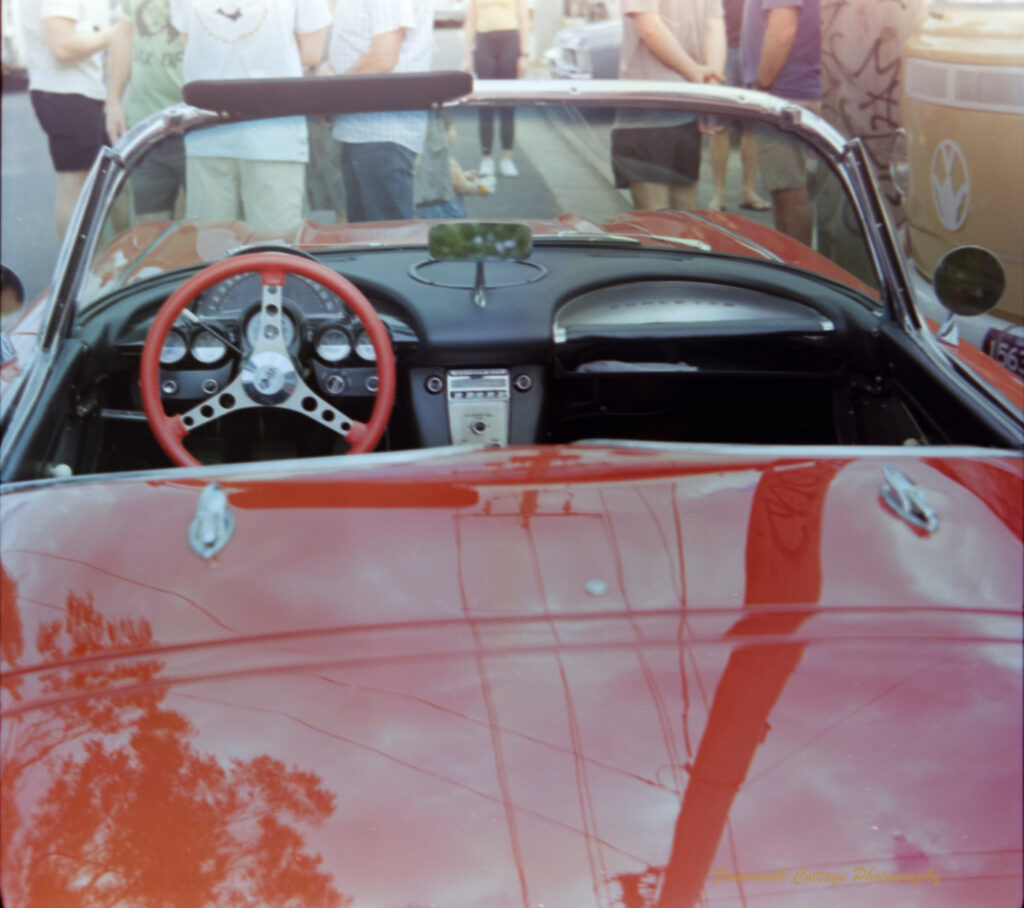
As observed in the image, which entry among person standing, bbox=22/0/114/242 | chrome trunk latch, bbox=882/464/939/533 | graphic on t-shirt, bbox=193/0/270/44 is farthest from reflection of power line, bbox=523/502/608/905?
person standing, bbox=22/0/114/242

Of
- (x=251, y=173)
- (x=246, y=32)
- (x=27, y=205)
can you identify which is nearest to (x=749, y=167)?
(x=251, y=173)

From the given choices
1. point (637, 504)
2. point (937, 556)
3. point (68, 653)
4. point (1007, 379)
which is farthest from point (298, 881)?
point (1007, 379)

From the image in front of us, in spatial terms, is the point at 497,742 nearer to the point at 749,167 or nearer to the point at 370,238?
the point at 370,238

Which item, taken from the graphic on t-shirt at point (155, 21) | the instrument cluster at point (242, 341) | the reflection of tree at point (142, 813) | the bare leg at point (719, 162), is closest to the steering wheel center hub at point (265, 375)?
the instrument cluster at point (242, 341)

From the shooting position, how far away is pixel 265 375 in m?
2.20

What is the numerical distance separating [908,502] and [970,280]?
34.0 inches

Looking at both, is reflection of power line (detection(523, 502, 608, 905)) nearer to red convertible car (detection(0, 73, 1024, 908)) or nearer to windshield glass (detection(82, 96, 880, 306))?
red convertible car (detection(0, 73, 1024, 908))

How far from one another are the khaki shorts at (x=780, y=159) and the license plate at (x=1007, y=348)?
135 centimetres

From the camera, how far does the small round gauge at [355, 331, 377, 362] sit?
237 cm

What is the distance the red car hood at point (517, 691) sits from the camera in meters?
1.11

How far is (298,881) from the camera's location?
1.09m

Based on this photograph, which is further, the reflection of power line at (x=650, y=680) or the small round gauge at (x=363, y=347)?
the small round gauge at (x=363, y=347)

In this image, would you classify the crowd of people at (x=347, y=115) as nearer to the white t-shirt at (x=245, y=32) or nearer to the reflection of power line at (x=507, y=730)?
the white t-shirt at (x=245, y=32)

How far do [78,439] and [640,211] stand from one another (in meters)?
1.47
